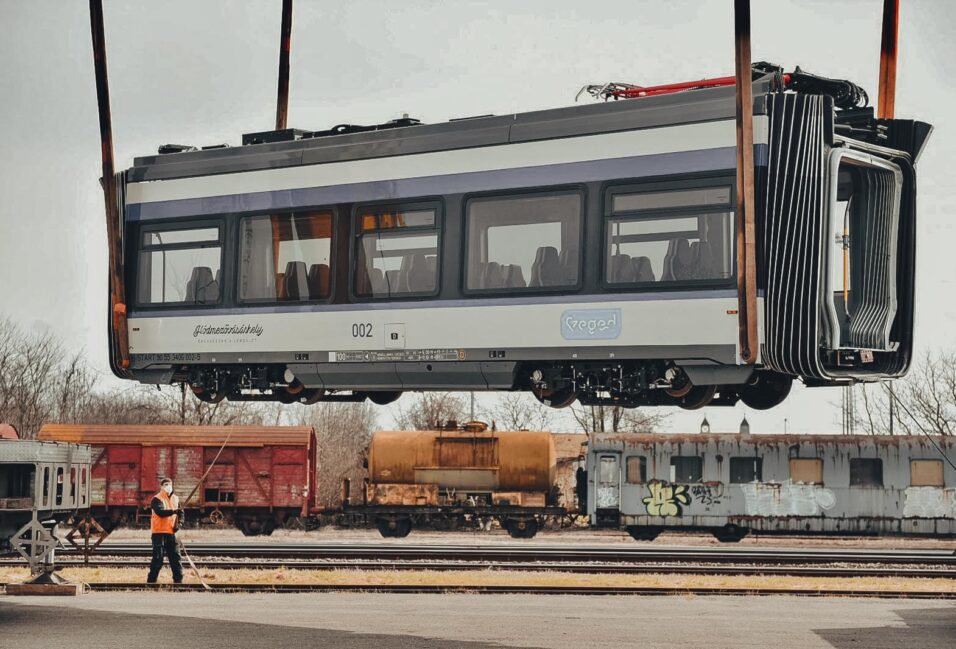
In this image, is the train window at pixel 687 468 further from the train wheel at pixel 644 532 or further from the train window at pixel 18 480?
the train window at pixel 18 480

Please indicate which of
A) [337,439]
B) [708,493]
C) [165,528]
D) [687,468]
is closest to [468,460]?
[687,468]

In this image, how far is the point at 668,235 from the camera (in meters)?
13.2

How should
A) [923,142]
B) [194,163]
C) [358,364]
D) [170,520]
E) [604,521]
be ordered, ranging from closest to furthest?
[923,142], [358,364], [194,163], [170,520], [604,521]

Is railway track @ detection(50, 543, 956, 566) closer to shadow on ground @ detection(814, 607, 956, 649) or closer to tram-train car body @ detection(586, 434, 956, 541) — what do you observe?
tram-train car body @ detection(586, 434, 956, 541)

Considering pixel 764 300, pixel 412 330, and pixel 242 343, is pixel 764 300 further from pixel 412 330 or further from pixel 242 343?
pixel 242 343

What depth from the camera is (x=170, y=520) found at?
2377 centimetres

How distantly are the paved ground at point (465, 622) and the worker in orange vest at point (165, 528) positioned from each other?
866 mm

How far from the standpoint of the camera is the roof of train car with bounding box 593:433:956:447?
36.7 m

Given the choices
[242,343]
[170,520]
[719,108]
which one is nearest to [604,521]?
[170,520]

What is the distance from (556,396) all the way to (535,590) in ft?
32.5

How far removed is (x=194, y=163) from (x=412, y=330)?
3.85 metres

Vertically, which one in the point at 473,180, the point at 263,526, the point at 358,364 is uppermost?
the point at 473,180

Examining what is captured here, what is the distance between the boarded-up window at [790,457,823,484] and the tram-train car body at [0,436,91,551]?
75.6 feet

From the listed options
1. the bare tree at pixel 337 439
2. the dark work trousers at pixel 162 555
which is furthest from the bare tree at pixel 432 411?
the dark work trousers at pixel 162 555
